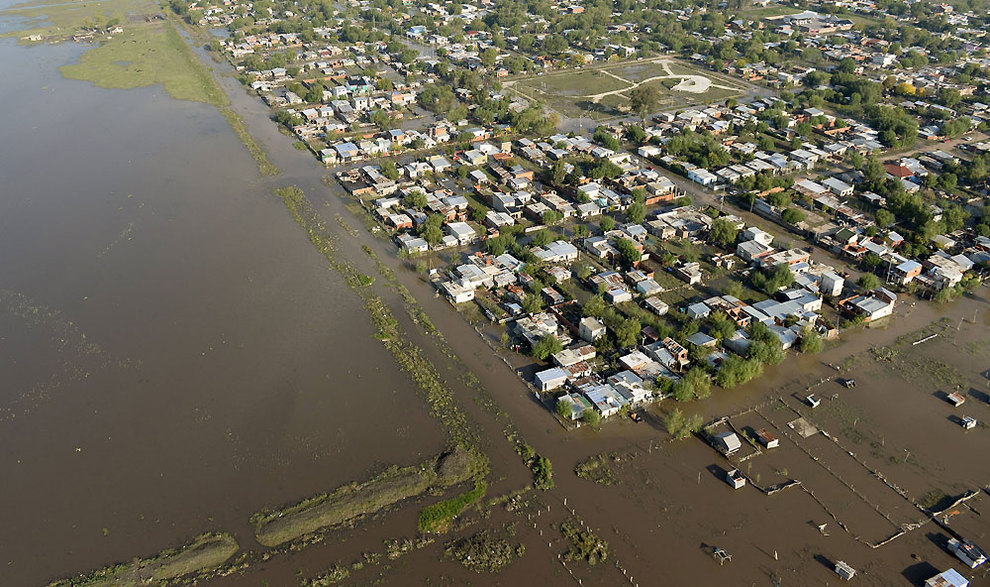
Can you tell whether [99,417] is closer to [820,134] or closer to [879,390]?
[879,390]

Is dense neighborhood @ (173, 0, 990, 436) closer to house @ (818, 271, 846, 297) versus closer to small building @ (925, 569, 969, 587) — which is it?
house @ (818, 271, 846, 297)

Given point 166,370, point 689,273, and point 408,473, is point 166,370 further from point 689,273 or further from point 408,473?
point 689,273

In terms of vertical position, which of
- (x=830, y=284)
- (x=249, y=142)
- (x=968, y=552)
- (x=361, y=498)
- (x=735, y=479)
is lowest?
(x=249, y=142)

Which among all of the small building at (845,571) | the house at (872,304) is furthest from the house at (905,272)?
the small building at (845,571)

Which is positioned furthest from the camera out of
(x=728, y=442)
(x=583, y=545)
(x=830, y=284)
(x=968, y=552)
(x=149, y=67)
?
(x=149, y=67)

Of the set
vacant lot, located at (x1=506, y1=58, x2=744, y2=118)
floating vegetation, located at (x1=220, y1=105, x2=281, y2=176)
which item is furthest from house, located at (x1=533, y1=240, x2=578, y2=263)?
vacant lot, located at (x1=506, y1=58, x2=744, y2=118)

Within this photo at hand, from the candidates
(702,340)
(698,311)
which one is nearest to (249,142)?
(698,311)

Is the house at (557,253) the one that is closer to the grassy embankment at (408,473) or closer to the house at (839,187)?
the grassy embankment at (408,473)
